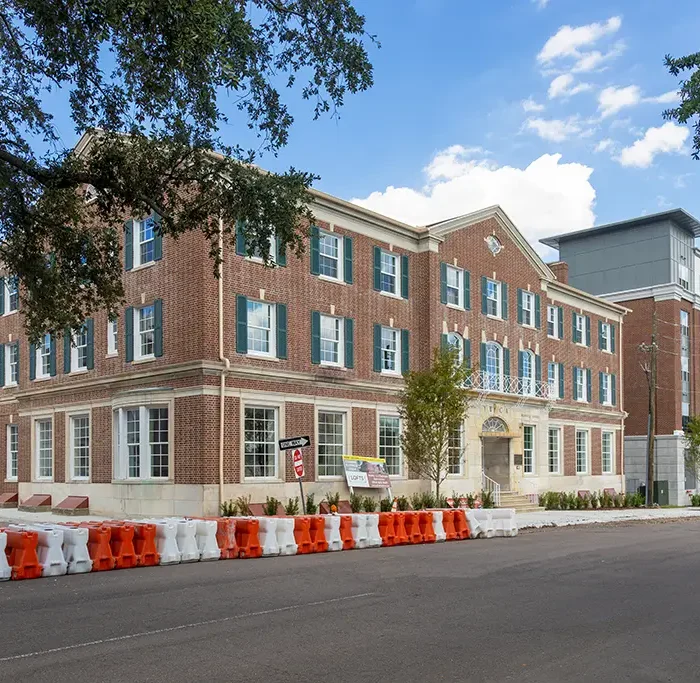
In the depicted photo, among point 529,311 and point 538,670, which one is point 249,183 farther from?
point 529,311

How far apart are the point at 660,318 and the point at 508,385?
2033 centimetres

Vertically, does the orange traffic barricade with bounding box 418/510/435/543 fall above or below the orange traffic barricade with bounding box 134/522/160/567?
below

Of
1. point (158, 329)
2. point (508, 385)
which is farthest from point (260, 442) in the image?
point (508, 385)

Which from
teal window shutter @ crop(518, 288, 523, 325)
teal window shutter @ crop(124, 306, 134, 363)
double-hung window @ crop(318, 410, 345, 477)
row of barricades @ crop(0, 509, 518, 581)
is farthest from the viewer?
teal window shutter @ crop(518, 288, 523, 325)

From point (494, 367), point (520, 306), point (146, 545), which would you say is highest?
point (520, 306)

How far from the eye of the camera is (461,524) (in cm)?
2131

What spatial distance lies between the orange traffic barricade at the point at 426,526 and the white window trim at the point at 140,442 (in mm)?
8346

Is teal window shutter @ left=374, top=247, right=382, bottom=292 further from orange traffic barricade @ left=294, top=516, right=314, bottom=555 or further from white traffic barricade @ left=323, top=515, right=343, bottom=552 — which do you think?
orange traffic barricade @ left=294, top=516, right=314, bottom=555

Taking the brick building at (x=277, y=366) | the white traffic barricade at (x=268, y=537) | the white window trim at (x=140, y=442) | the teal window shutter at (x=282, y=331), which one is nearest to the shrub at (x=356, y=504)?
the brick building at (x=277, y=366)

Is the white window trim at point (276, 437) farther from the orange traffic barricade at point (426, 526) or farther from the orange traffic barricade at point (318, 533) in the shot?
the orange traffic barricade at point (318, 533)

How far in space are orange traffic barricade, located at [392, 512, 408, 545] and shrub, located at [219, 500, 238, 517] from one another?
622 centimetres

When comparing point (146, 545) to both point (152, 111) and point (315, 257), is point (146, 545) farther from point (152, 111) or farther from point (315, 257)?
point (315, 257)

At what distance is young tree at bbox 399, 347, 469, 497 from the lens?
26.9 m

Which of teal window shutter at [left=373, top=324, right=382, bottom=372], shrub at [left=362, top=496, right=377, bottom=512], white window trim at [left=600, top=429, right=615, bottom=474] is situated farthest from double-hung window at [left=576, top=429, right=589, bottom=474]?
shrub at [left=362, top=496, right=377, bottom=512]
